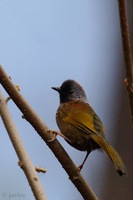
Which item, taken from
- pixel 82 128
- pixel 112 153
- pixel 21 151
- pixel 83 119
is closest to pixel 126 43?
pixel 21 151

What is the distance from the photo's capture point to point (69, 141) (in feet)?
11.8

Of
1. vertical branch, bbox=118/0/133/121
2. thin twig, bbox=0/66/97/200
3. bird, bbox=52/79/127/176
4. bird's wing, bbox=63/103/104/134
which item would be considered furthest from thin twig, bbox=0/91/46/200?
bird's wing, bbox=63/103/104/134

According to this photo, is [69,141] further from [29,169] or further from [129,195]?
[29,169]

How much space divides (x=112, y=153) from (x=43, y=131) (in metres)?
0.68

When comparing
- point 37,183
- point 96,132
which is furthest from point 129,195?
point 37,183

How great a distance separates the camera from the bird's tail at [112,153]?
2.84 m

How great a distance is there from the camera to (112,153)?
3146 millimetres

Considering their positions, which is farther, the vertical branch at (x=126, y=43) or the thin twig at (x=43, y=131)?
the thin twig at (x=43, y=131)

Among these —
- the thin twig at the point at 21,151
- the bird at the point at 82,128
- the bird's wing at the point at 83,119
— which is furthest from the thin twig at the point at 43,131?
the bird's wing at the point at 83,119

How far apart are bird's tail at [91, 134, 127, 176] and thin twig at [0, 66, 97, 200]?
28 centimetres

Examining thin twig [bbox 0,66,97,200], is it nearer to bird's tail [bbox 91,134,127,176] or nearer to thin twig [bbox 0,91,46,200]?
thin twig [bbox 0,91,46,200]

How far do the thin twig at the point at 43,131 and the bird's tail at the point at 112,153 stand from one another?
284mm

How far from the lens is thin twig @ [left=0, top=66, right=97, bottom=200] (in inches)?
98.3

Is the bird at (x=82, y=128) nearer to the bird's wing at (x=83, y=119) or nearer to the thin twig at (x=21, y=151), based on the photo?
the bird's wing at (x=83, y=119)
